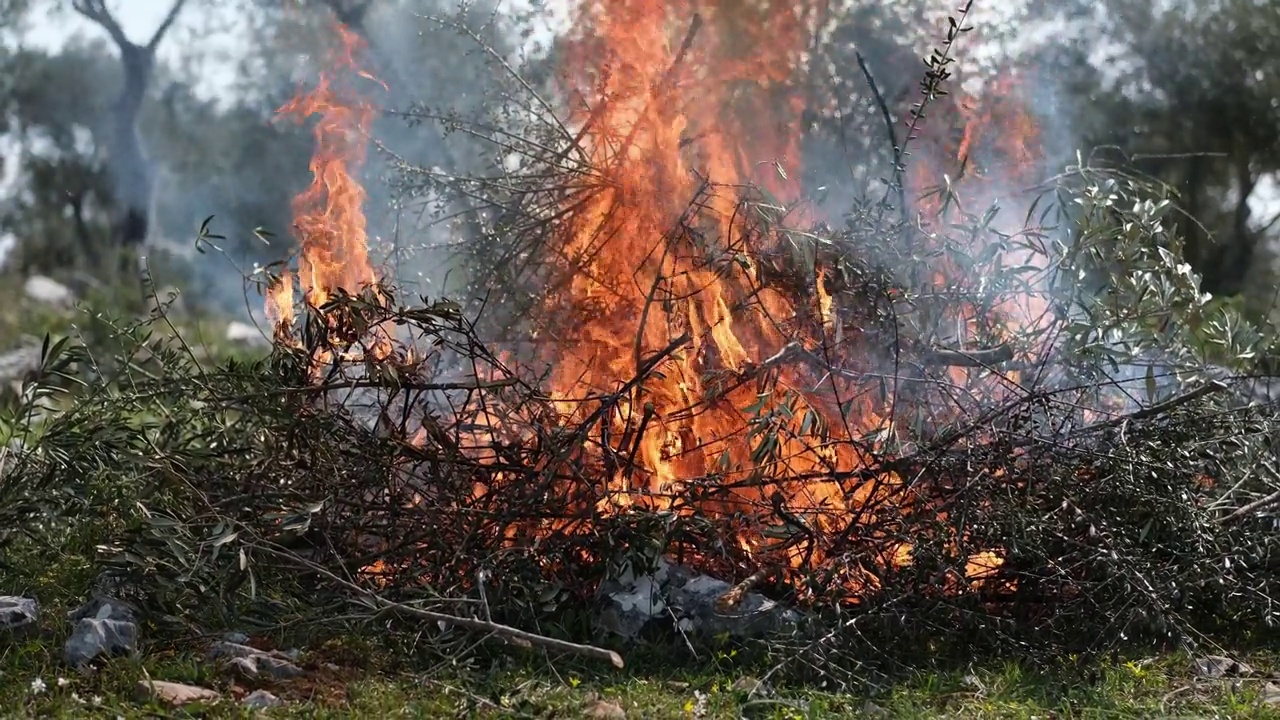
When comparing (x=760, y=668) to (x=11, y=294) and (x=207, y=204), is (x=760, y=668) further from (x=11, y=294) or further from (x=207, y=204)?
(x=207, y=204)

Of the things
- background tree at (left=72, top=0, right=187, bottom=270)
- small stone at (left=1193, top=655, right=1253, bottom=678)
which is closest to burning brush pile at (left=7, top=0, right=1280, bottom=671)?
small stone at (left=1193, top=655, right=1253, bottom=678)

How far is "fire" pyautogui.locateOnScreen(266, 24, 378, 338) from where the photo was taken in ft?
19.5

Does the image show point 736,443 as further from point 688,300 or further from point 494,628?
point 494,628

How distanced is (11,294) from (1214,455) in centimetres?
1648

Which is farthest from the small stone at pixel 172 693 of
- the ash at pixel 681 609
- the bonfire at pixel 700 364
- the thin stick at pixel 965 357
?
the thin stick at pixel 965 357

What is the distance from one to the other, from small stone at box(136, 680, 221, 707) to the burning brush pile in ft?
1.38

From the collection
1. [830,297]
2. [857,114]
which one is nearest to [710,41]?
[830,297]

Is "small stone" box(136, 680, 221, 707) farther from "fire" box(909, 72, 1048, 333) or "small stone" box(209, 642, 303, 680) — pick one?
"fire" box(909, 72, 1048, 333)

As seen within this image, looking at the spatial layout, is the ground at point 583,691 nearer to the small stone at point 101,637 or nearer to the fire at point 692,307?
the small stone at point 101,637

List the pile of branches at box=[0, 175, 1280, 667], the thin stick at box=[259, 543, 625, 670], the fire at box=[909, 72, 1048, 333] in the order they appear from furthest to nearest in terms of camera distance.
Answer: the fire at box=[909, 72, 1048, 333], the pile of branches at box=[0, 175, 1280, 667], the thin stick at box=[259, 543, 625, 670]

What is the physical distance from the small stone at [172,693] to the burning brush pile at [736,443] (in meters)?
0.42

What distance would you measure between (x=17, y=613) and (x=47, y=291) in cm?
1537

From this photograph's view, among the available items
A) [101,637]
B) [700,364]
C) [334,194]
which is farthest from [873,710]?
[334,194]

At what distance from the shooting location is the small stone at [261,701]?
3.59 metres
